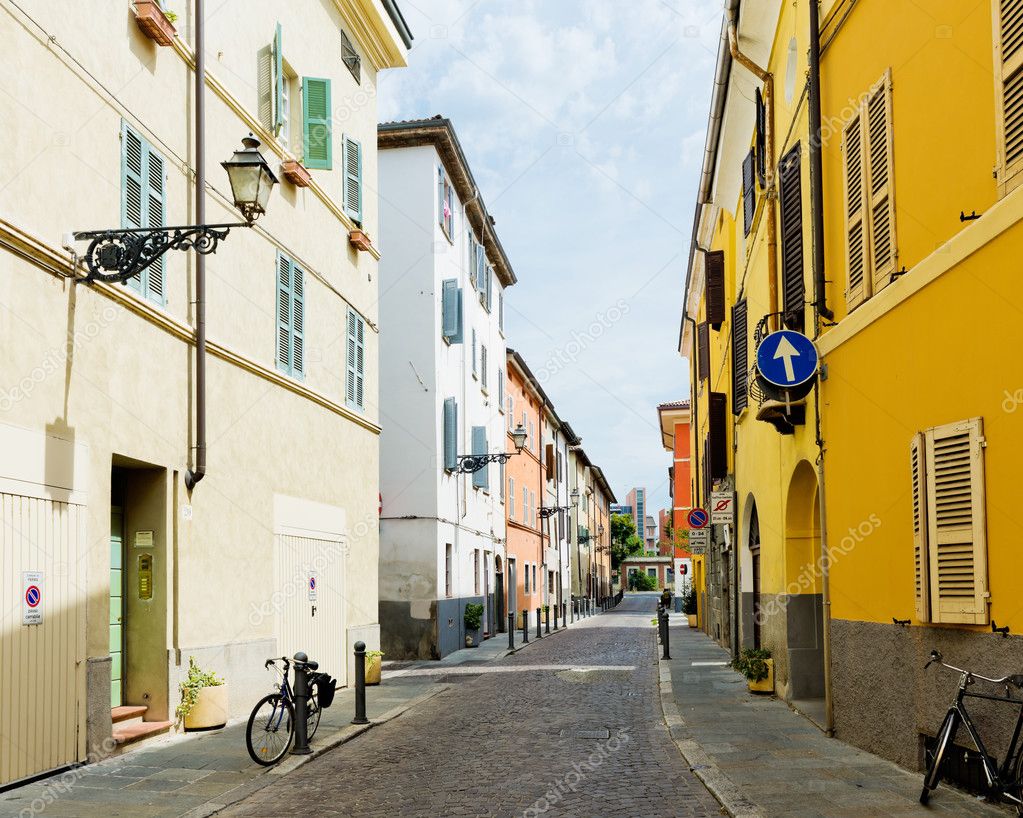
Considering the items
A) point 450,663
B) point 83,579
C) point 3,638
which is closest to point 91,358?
point 83,579

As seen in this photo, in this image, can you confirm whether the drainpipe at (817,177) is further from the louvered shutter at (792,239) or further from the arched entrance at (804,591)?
the arched entrance at (804,591)

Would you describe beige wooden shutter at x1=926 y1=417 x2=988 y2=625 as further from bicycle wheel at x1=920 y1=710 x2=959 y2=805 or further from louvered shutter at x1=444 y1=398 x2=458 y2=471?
louvered shutter at x1=444 y1=398 x2=458 y2=471

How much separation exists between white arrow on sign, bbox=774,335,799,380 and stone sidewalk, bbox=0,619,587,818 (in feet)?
19.3

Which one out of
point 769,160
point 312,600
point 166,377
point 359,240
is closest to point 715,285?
point 359,240

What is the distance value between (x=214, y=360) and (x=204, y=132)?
8.21 ft

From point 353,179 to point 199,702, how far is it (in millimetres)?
9395

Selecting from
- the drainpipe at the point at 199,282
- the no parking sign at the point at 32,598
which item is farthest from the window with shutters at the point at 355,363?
the no parking sign at the point at 32,598

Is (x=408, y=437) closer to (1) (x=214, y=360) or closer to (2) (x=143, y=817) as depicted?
(1) (x=214, y=360)

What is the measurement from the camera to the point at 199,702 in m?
11.9

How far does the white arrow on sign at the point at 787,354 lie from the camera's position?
1141 centimetres

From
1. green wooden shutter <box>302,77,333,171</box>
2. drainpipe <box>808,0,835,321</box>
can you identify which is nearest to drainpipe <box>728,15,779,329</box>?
drainpipe <box>808,0,835,321</box>

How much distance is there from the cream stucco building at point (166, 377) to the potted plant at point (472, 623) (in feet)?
31.1

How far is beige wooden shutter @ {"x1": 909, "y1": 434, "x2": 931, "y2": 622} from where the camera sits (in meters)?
8.40

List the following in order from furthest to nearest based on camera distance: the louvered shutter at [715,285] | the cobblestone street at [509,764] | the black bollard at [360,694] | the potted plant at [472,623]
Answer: the potted plant at [472,623] < the louvered shutter at [715,285] < the black bollard at [360,694] < the cobblestone street at [509,764]
